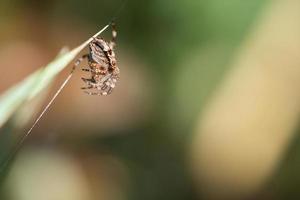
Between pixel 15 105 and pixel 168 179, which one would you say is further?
pixel 168 179

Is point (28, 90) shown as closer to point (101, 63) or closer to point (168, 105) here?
point (101, 63)

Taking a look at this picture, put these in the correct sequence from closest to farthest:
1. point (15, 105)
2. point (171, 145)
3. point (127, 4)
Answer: point (15, 105), point (127, 4), point (171, 145)

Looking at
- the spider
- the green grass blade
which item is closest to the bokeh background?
the spider

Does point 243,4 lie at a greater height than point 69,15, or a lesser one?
greater

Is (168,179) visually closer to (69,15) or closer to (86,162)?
(86,162)

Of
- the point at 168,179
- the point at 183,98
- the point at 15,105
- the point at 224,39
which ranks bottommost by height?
the point at 15,105

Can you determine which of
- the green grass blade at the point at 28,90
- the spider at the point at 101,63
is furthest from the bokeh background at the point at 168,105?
the green grass blade at the point at 28,90

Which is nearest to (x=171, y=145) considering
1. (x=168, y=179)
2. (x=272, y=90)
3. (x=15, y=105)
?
(x=168, y=179)
